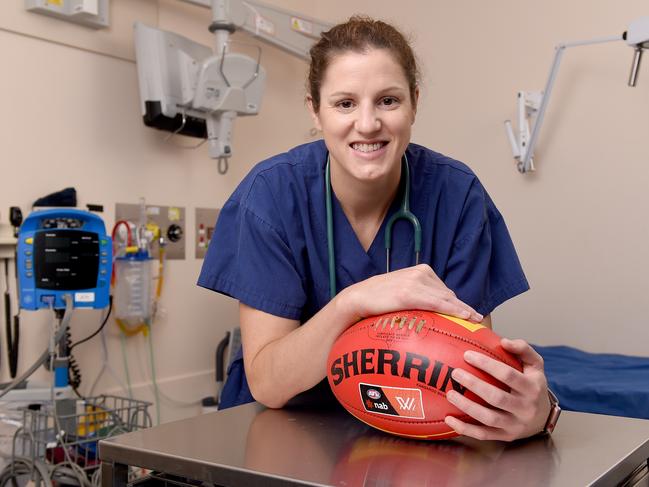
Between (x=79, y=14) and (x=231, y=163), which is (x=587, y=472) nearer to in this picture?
(x=79, y=14)

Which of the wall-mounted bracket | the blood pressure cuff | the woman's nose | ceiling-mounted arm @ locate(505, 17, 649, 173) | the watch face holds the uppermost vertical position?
the wall-mounted bracket

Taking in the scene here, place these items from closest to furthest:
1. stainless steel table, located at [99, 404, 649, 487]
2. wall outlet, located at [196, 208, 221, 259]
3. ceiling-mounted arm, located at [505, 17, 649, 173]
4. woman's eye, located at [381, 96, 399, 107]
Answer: stainless steel table, located at [99, 404, 649, 487]
woman's eye, located at [381, 96, 399, 107]
ceiling-mounted arm, located at [505, 17, 649, 173]
wall outlet, located at [196, 208, 221, 259]

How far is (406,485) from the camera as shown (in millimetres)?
736

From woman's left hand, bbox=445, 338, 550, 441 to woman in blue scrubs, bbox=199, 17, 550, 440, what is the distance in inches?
10.7

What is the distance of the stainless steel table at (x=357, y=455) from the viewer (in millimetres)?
774

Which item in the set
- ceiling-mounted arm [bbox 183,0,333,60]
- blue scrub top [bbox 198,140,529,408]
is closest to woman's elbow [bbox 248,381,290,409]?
blue scrub top [bbox 198,140,529,408]

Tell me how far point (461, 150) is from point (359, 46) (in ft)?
7.22

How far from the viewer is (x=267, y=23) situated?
10.2ft

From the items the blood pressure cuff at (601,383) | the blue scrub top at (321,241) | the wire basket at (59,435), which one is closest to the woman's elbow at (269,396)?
the blue scrub top at (321,241)

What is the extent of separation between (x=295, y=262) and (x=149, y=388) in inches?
73.4

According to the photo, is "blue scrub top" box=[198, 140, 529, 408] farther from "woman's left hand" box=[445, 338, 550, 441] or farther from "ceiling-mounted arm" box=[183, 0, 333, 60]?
"ceiling-mounted arm" box=[183, 0, 333, 60]

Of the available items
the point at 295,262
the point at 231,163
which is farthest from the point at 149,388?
the point at 295,262

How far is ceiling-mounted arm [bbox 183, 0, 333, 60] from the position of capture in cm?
290

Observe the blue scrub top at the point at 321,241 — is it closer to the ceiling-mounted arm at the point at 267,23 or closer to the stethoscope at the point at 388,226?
the stethoscope at the point at 388,226
